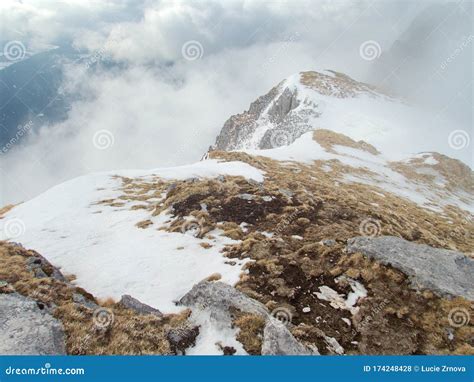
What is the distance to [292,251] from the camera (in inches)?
618

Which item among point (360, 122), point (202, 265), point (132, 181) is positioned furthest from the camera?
point (360, 122)

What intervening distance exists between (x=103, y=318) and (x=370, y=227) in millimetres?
14753

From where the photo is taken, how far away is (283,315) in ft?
37.3

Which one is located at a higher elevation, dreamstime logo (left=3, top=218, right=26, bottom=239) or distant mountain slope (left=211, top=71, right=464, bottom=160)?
distant mountain slope (left=211, top=71, right=464, bottom=160)

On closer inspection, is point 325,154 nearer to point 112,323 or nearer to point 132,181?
point 132,181

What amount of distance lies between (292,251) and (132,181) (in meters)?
17.6

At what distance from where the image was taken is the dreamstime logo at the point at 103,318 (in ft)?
35.5

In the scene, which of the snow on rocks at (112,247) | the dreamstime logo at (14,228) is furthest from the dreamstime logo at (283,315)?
the dreamstime logo at (14,228)

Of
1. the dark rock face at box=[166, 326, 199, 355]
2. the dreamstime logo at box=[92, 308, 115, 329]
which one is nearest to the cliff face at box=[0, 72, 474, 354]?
the dark rock face at box=[166, 326, 199, 355]

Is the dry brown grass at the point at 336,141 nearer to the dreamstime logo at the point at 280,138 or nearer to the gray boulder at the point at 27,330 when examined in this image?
the dreamstime logo at the point at 280,138

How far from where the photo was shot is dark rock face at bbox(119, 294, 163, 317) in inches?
459

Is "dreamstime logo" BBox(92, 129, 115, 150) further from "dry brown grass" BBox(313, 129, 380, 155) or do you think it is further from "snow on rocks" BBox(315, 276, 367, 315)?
"dry brown grass" BBox(313, 129, 380, 155)

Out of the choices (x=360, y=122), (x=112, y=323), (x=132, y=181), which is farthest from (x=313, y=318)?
(x=360, y=122)

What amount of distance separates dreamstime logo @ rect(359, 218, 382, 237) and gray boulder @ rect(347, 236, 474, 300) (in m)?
2.15
